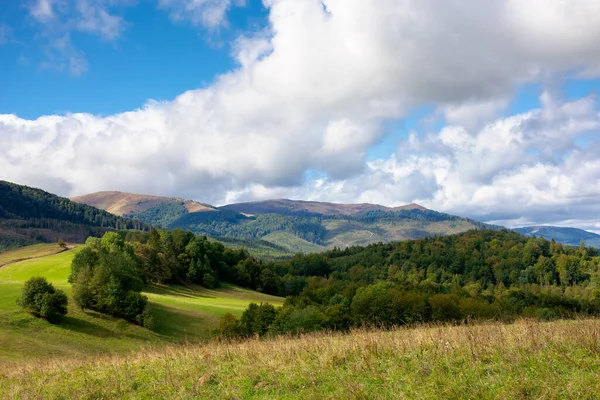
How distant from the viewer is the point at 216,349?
1516cm

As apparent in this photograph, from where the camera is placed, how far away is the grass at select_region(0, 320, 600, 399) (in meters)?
8.76

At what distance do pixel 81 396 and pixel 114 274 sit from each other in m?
61.5

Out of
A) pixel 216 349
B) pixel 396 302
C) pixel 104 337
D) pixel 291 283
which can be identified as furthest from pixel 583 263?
pixel 216 349

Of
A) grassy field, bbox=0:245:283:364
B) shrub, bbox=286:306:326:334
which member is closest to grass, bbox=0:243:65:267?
grassy field, bbox=0:245:283:364

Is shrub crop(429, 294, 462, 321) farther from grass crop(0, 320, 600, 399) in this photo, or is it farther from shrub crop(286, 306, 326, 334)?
grass crop(0, 320, 600, 399)

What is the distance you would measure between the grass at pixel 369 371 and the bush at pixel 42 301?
4333 centimetres

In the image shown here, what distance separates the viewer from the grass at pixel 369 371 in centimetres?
876

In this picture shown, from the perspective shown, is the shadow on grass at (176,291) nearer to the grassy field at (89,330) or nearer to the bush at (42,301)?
the grassy field at (89,330)

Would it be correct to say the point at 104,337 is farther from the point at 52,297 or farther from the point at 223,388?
the point at 223,388

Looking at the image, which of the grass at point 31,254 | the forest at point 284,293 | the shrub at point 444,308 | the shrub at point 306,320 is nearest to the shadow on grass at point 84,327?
the forest at point 284,293

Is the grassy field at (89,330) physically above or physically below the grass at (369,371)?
below

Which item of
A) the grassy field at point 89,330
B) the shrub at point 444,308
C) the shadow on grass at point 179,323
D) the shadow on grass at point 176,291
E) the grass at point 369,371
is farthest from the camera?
the shadow on grass at point 176,291

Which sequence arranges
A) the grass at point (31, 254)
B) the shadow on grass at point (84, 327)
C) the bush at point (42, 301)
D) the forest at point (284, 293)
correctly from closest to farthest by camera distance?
1. the bush at point (42, 301)
2. the shadow on grass at point (84, 327)
3. the forest at point (284, 293)
4. the grass at point (31, 254)

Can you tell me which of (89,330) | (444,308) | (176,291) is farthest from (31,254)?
(444,308)
